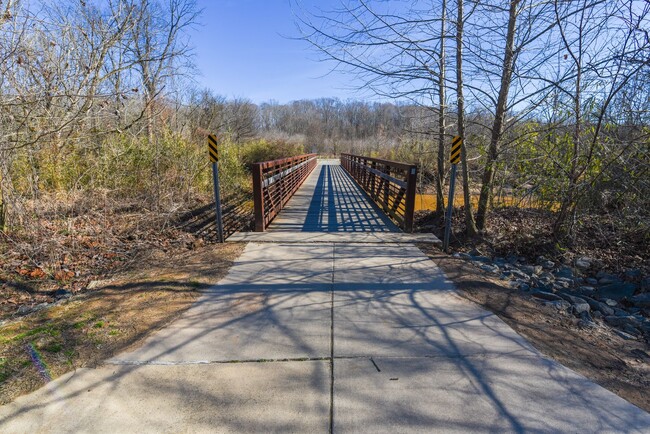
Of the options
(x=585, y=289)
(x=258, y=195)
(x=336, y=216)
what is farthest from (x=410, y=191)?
(x=585, y=289)

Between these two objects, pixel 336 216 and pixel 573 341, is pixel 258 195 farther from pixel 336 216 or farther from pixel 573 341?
Result: pixel 573 341

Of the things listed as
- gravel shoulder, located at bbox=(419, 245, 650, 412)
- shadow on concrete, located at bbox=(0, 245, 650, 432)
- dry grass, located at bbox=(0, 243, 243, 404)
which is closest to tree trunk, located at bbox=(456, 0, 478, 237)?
gravel shoulder, located at bbox=(419, 245, 650, 412)

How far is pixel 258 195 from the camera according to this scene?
233 inches

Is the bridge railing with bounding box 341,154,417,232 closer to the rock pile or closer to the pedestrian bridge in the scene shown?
the pedestrian bridge

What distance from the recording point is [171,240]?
20.3 feet

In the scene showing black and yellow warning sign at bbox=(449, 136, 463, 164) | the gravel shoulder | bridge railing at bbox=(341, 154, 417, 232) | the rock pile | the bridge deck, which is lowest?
the rock pile

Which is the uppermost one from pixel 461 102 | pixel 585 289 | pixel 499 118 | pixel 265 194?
pixel 461 102

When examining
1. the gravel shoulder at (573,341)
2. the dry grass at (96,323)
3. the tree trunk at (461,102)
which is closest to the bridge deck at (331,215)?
the tree trunk at (461,102)

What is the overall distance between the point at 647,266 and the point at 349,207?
20.2 ft

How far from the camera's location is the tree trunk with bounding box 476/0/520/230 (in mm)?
5270

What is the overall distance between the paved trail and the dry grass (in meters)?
0.16

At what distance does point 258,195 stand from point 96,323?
11.3 feet

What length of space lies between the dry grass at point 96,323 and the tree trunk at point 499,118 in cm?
478

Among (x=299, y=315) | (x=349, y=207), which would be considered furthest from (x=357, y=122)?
(x=299, y=315)
